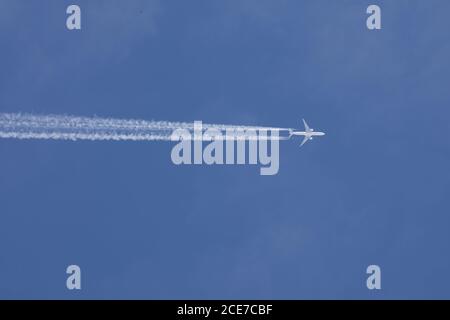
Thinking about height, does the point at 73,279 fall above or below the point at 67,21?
below

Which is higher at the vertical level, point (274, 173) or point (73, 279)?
point (274, 173)

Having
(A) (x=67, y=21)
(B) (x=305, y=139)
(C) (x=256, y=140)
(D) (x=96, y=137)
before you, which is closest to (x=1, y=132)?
(D) (x=96, y=137)
